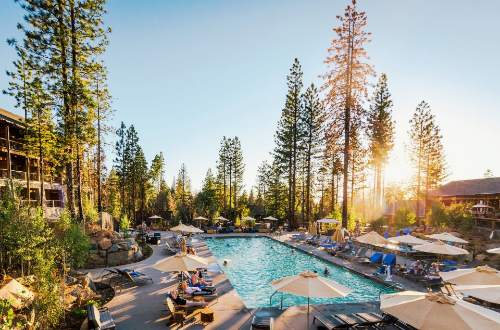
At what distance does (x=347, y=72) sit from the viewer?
77.3 ft

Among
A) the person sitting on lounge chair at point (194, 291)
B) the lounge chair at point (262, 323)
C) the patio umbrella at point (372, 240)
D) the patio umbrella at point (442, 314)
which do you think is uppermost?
the patio umbrella at point (442, 314)

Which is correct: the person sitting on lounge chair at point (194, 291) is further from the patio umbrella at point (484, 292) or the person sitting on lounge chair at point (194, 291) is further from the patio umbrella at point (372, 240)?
the patio umbrella at point (372, 240)

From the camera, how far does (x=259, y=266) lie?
18000 mm

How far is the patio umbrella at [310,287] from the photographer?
7.05 metres

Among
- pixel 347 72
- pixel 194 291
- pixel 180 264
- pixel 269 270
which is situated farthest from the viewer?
pixel 347 72

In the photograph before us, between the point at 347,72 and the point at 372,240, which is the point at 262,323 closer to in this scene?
the point at 372,240

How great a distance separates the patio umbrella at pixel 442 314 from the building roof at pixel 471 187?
28.4 m

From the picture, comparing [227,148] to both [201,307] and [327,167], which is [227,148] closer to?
[327,167]

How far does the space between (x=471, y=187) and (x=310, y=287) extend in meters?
34.8

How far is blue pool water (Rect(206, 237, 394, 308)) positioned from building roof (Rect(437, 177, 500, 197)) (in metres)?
20.6

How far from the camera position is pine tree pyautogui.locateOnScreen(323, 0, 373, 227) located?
2311cm

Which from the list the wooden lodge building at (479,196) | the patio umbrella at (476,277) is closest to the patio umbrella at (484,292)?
the patio umbrella at (476,277)

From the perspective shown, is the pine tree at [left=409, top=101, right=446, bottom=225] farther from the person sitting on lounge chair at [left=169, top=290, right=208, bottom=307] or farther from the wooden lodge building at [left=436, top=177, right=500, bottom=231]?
the person sitting on lounge chair at [left=169, top=290, right=208, bottom=307]

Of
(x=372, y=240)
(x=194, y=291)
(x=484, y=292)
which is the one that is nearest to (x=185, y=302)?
(x=194, y=291)
